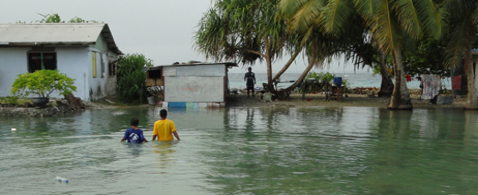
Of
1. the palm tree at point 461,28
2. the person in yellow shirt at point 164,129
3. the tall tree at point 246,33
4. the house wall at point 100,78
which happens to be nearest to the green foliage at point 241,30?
the tall tree at point 246,33

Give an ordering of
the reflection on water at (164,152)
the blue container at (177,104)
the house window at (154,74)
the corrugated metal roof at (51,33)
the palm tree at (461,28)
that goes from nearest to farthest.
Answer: the reflection on water at (164,152), the palm tree at (461,28), the corrugated metal roof at (51,33), the blue container at (177,104), the house window at (154,74)

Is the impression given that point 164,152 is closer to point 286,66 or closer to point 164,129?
point 164,129

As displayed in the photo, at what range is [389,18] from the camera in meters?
17.1

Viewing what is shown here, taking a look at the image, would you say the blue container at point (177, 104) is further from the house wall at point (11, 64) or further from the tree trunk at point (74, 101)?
the house wall at point (11, 64)

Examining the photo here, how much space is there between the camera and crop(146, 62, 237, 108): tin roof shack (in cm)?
2144

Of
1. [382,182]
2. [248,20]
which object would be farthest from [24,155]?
[248,20]

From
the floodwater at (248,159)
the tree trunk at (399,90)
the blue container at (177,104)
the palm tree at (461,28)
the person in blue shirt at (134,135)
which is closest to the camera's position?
the floodwater at (248,159)

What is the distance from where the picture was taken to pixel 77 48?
21.1 meters

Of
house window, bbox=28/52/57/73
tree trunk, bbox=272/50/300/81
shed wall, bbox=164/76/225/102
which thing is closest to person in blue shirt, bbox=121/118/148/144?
shed wall, bbox=164/76/225/102

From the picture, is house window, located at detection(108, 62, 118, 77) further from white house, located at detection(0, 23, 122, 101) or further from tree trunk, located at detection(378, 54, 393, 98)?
tree trunk, located at detection(378, 54, 393, 98)

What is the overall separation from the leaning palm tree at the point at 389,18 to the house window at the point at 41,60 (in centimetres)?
1112

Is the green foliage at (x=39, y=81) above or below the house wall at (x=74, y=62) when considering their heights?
below

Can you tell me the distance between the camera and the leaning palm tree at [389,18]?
16578 millimetres

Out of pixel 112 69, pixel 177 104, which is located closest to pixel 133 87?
pixel 177 104
